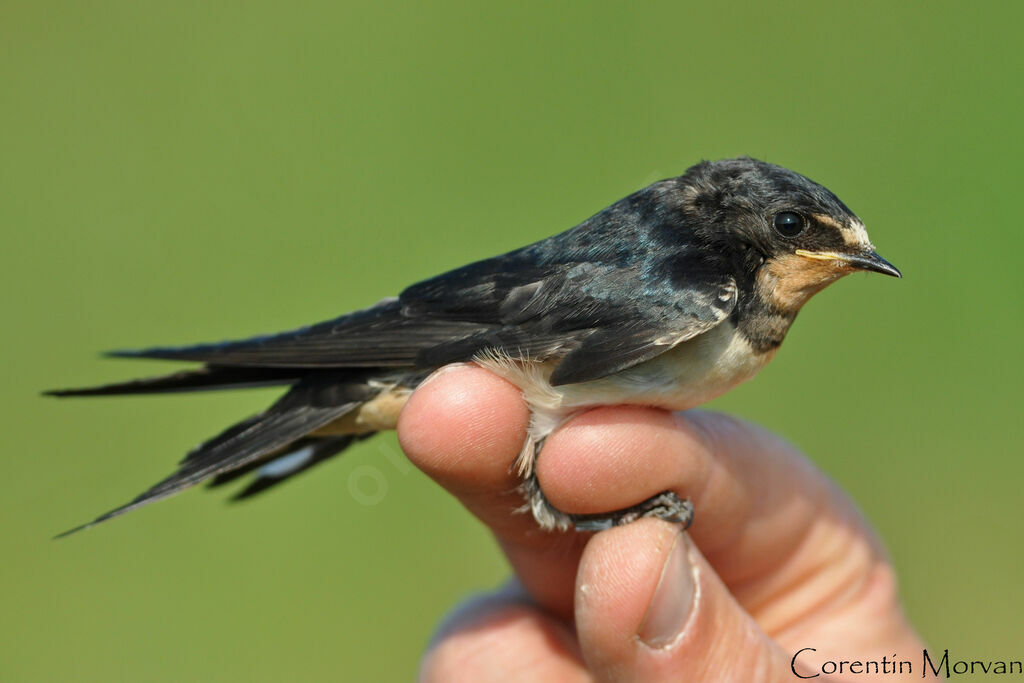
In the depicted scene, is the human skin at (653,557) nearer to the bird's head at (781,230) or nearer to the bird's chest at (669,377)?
the bird's chest at (669,377)

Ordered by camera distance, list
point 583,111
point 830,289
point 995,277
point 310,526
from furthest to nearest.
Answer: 1. point 583,111
2. point 830,289
3. point 995,277
4. point 310,526

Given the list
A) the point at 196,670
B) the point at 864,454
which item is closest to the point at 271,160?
the point at 196,670

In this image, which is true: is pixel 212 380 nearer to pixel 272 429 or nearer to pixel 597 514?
pixel 272 429

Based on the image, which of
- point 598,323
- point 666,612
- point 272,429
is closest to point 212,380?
point 272,429

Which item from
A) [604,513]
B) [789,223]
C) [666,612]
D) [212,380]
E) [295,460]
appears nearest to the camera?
[666,612]

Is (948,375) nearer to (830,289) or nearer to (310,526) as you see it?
(830,289)

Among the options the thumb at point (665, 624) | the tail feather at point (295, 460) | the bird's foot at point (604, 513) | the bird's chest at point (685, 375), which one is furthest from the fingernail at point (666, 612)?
the tail feather at point (295, 460)

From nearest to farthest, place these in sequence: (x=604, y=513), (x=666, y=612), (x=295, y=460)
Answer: (x=666, y=612), (x=604, y=513), (x=295, y=460)
